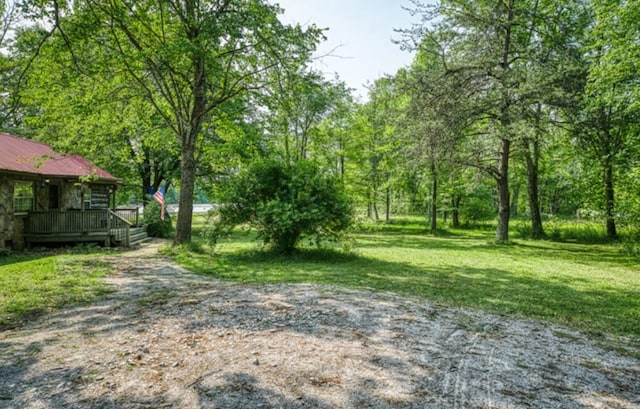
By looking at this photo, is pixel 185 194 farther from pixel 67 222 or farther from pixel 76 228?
pixel 67 222

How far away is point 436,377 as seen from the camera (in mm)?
2973

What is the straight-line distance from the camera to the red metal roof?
12312mm

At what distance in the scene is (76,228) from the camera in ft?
45.3

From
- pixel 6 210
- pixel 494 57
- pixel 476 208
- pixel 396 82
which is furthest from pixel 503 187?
pixel 6 210

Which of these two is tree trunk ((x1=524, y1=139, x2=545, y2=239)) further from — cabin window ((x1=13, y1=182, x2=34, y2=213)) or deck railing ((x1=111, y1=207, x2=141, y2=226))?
cabin window ((x1=13, y1=182, x2=34, y2=213))

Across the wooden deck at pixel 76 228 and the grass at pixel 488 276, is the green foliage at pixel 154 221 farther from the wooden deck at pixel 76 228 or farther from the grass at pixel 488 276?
the grass at pixel 488 276

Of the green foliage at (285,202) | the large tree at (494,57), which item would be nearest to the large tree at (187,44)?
the green foliage at (285,202)

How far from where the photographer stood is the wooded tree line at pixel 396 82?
10242 mm

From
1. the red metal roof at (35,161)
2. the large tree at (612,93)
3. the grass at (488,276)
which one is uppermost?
Result: the large tree at (612,93)

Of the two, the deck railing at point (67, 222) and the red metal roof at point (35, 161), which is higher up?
the red metal roof at point (35, 161)

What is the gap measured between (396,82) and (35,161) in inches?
553

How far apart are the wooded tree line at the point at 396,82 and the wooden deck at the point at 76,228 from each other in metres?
2.35

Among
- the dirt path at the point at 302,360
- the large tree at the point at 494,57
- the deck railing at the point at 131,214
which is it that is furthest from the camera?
the deck railing at the point at 131,214

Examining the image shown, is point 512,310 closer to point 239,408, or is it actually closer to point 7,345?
point 239,408
